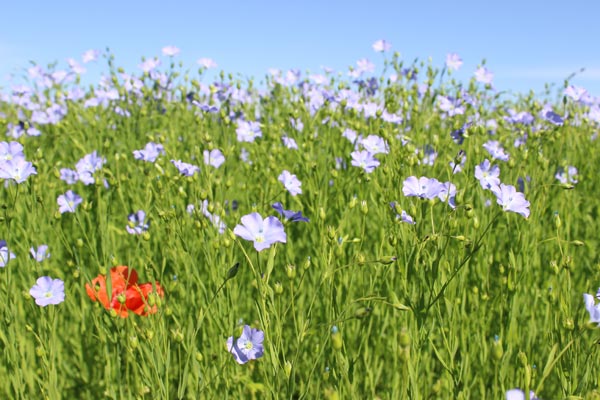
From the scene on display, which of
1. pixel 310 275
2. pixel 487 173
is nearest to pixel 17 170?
pixel 310 275

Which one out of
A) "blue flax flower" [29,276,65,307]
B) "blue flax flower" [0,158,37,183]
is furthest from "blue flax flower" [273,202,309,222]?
"blue flax flower" [0,158,37,183]

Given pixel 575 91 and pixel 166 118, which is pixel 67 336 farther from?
pixel 575 91

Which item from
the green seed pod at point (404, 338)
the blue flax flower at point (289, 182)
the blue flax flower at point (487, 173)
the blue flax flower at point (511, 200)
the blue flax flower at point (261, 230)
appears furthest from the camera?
the blue flax flower at point (289, 182)

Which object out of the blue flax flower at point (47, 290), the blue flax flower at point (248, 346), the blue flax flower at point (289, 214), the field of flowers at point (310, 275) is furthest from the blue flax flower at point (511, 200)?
the blue flax flower at point (47, 290)

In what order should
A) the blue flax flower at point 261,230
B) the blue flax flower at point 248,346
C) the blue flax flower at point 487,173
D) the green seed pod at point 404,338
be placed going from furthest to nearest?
the blue flax flower at point 487,173
the blue flax flower at point 248,346
the blue flax flower at point 261,230
the green seed pod at point 404,338

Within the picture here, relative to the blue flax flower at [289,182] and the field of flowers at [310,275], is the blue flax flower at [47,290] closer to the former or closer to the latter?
the field of flowers at [310,275]

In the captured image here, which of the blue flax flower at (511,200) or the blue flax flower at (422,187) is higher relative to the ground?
the blue flax flower at (422,187)

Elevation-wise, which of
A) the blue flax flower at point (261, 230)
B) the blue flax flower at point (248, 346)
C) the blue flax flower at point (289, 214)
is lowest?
the blue flax flower at point (248, 346)

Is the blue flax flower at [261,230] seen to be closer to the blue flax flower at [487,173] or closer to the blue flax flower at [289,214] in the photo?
the blue flax flower at [289,214]

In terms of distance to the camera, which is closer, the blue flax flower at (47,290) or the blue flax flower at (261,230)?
the blue flax flower at (261,230)

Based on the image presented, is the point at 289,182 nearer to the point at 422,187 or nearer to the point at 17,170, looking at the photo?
the point at 422,187

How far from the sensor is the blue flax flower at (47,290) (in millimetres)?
1807

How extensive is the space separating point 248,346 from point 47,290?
72 cm

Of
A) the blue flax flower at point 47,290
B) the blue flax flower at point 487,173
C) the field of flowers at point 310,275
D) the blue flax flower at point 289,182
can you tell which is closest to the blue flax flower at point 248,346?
the field of flowers at point 310,275
